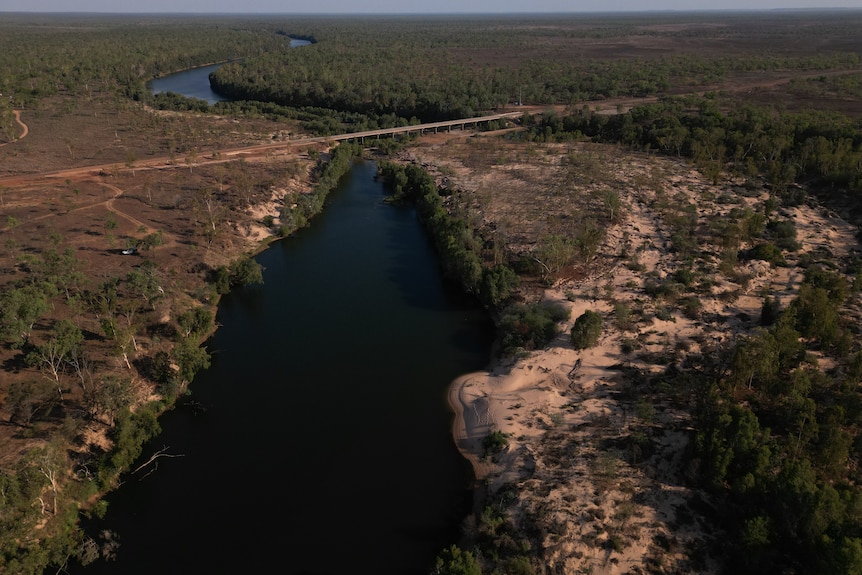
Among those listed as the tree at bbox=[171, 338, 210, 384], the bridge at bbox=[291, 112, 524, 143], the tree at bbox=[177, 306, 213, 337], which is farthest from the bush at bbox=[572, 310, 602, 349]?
the bridge at bbox=[291, 112, 524, 143]

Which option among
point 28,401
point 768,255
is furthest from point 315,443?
point 768,255

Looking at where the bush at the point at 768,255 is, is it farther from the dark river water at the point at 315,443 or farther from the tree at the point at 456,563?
the tree at the point at 456,563

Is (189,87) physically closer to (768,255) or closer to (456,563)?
(768,255)

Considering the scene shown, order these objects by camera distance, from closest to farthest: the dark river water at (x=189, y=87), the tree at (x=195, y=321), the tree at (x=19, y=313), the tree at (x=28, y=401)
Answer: the tree at (x=28, y=401) < the tree at (x=19, y=313) < the tree at (x=195, y=321) < the dark river water at (x=189, y=87)

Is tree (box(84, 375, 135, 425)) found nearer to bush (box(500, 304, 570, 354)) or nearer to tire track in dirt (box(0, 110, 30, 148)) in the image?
bush (box(500, 304, 570, 354))

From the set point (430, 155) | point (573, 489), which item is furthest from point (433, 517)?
point (430, 155)

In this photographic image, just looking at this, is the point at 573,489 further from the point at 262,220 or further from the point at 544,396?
the point at 262,220

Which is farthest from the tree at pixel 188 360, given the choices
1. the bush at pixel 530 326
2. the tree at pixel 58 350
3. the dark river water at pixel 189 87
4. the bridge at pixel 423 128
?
the dark river water at pixel 189 87
